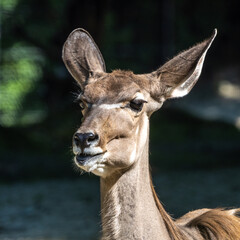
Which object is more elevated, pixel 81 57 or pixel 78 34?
pixel 78 34

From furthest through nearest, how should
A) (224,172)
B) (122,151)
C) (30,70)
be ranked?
(30,70) → (224,172) → (122,151)

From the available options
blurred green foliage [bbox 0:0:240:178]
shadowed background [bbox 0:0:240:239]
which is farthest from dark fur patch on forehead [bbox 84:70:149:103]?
blurred green foliage [bbox 0:0:240:178]

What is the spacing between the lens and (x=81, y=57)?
5426 millimetres

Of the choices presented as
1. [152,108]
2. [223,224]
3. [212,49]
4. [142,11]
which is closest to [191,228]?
[223,224]

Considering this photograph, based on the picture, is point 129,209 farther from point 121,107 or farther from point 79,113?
point 79,113

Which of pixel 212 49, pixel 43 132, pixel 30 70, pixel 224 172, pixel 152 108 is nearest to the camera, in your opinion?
pixel 152 108

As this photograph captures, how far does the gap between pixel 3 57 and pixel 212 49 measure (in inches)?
192

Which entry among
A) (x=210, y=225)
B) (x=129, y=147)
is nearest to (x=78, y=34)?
(x=129, y=147)

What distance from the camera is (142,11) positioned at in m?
17.5

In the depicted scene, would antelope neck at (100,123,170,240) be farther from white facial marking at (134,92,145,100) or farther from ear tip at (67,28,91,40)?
ear tip at (67,28,91,40)

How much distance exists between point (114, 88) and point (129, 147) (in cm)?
41

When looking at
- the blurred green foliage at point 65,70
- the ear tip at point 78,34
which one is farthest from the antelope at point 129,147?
the blurred green foliage at point 65,70

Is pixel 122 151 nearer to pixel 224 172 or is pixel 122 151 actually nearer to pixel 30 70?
pixel 224 172

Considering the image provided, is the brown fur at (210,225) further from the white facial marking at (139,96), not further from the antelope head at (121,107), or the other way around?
the white facial marking at (139,96)
